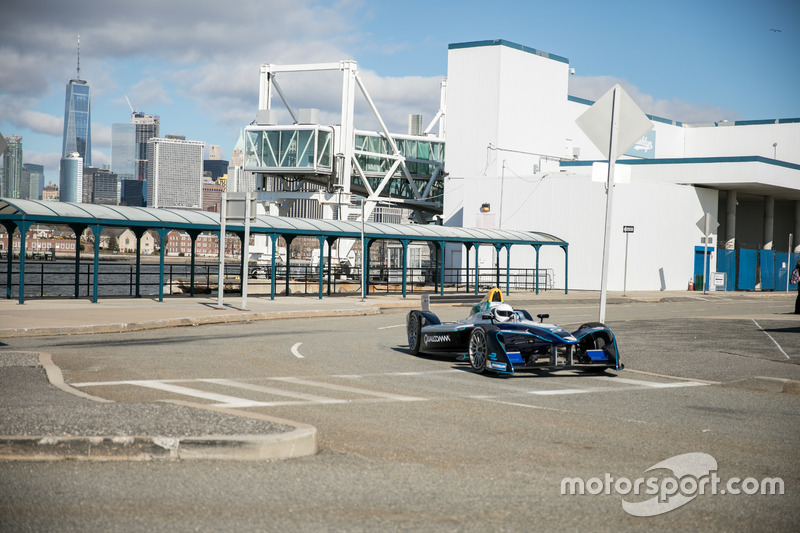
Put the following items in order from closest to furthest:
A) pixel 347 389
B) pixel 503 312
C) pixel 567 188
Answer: pixel 347 389
pixel 503 312
pixel 567 188

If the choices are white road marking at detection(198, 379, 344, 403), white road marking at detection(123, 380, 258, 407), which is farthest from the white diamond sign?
white road marking at detection(123, 380, 258, 407)

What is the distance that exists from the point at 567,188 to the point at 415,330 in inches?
1578

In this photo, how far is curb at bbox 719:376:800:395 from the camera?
38.4 ft

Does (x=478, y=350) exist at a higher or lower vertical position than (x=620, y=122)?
lower

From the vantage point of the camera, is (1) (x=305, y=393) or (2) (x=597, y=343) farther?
(2) (x=597, y=343)

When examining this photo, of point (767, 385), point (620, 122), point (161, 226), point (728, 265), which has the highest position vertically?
point (620, 122)

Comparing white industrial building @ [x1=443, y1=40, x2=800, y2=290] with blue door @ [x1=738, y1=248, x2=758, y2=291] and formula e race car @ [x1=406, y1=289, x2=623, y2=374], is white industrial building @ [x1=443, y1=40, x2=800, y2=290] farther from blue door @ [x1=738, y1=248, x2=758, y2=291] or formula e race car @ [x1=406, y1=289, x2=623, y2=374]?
formula e race car @ [x1=406, y1=289, x2=623, y2=374]

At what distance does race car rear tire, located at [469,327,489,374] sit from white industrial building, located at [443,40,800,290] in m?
39.7

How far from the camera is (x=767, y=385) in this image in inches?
472

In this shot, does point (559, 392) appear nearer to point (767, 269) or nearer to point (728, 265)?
point (728, 265)

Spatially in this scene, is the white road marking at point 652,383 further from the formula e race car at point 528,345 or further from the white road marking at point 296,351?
the white road marking at point 296,351

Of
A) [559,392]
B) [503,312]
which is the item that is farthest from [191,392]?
[503,312]

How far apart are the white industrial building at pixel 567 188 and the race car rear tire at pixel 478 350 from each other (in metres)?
39.7

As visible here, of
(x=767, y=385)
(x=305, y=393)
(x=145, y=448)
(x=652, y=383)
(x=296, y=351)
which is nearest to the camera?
(x=145, y=448)
